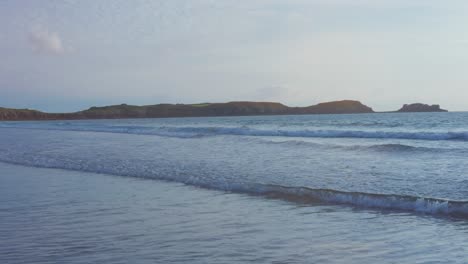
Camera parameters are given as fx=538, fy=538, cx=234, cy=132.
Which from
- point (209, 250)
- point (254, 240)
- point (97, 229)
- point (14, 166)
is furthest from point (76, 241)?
point (14, 166)

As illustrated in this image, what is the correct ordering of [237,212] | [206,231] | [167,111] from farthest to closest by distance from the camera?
1. [167,111]
2. [237,212]
3. [206,231]

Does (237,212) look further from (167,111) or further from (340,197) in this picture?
(167,111)

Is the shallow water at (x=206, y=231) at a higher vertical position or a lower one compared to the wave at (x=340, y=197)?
lower

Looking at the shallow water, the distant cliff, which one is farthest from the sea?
the distant cliff

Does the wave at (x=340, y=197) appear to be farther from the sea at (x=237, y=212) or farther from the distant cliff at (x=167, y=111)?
the distant cliff at (x=167, y=111)

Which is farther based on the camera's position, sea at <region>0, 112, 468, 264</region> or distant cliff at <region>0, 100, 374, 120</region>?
distant cliff at <region>0, 100, 374, 120</region>

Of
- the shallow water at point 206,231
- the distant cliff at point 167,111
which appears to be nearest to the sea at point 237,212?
the shallow water at point 206,231

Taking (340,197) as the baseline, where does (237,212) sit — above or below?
below

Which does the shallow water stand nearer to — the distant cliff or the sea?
the sea

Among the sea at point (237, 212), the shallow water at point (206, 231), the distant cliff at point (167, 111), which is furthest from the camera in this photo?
the distant cliff at point (167, 111)

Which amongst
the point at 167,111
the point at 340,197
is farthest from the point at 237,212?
the point at 167,111

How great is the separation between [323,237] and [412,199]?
3.12 m

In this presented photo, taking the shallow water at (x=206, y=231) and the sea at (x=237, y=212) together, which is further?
the sea at (x=237, y=212)

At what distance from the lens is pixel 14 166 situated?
1767 centimetres
